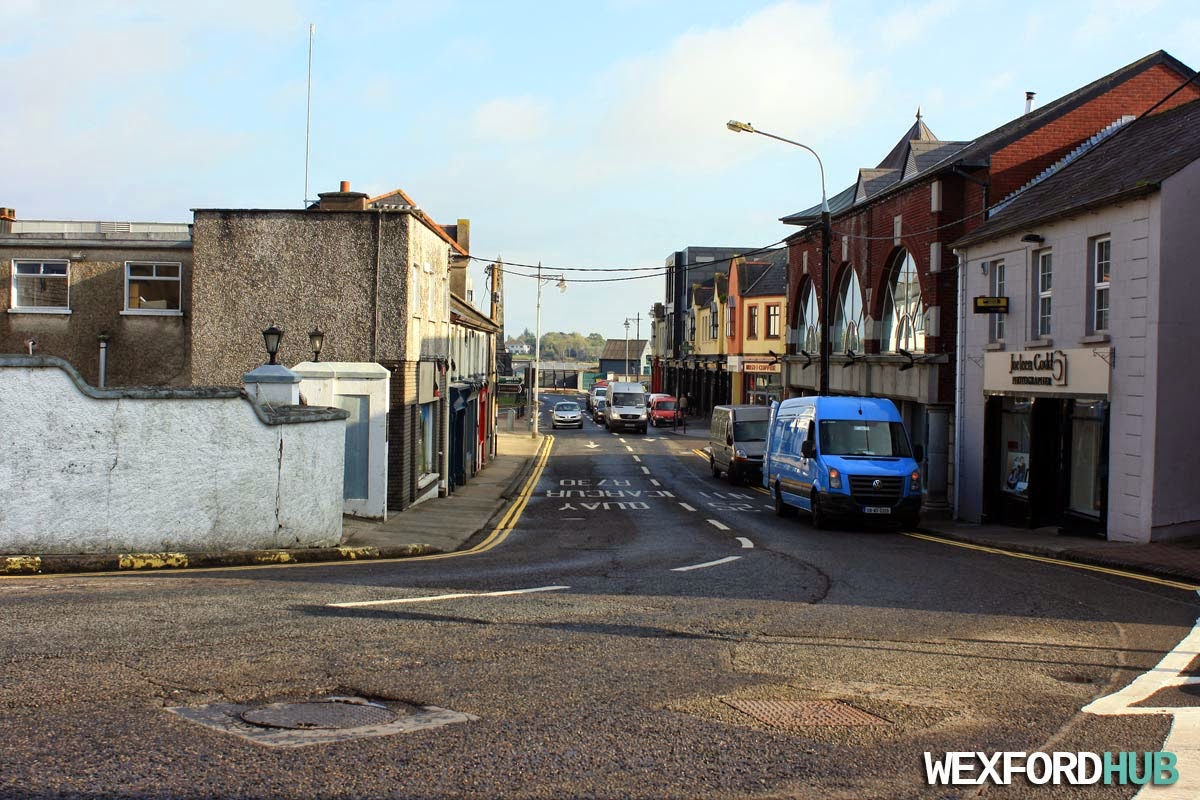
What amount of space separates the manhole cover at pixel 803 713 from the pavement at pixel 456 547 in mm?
8333

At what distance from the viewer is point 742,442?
36.0m

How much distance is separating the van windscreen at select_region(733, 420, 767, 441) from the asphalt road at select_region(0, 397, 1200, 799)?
21.6 m

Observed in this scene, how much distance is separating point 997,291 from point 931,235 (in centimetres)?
393

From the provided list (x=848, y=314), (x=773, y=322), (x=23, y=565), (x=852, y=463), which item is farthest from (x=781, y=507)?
(x=773, y=322)

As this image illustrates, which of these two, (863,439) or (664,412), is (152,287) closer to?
(863,439)

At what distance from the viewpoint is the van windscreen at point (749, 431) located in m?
Result: 36.2

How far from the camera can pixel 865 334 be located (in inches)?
1304

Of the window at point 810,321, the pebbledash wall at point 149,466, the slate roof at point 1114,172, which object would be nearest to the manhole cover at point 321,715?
the pebbledash wall at point 149,466

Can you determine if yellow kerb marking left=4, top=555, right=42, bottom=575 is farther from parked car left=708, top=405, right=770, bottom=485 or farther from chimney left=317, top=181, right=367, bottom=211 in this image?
parked car left=708, top=405, right=770, bottom=485

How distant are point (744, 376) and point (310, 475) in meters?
58.1

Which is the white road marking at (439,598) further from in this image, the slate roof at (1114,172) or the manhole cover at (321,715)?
the slate roof at (1114,172)

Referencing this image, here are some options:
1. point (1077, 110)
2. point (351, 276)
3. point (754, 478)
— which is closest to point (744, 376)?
point (754, 478)

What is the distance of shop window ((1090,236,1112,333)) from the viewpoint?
1939 cm

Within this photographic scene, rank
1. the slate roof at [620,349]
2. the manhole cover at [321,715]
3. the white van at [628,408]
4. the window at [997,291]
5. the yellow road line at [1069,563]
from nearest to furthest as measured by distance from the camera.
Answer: the manhole cover at [321,715] < the yellow road line at [1069,563] < the window at [997,291] < the white van at [628,408] < the slate roof at [620,349]
